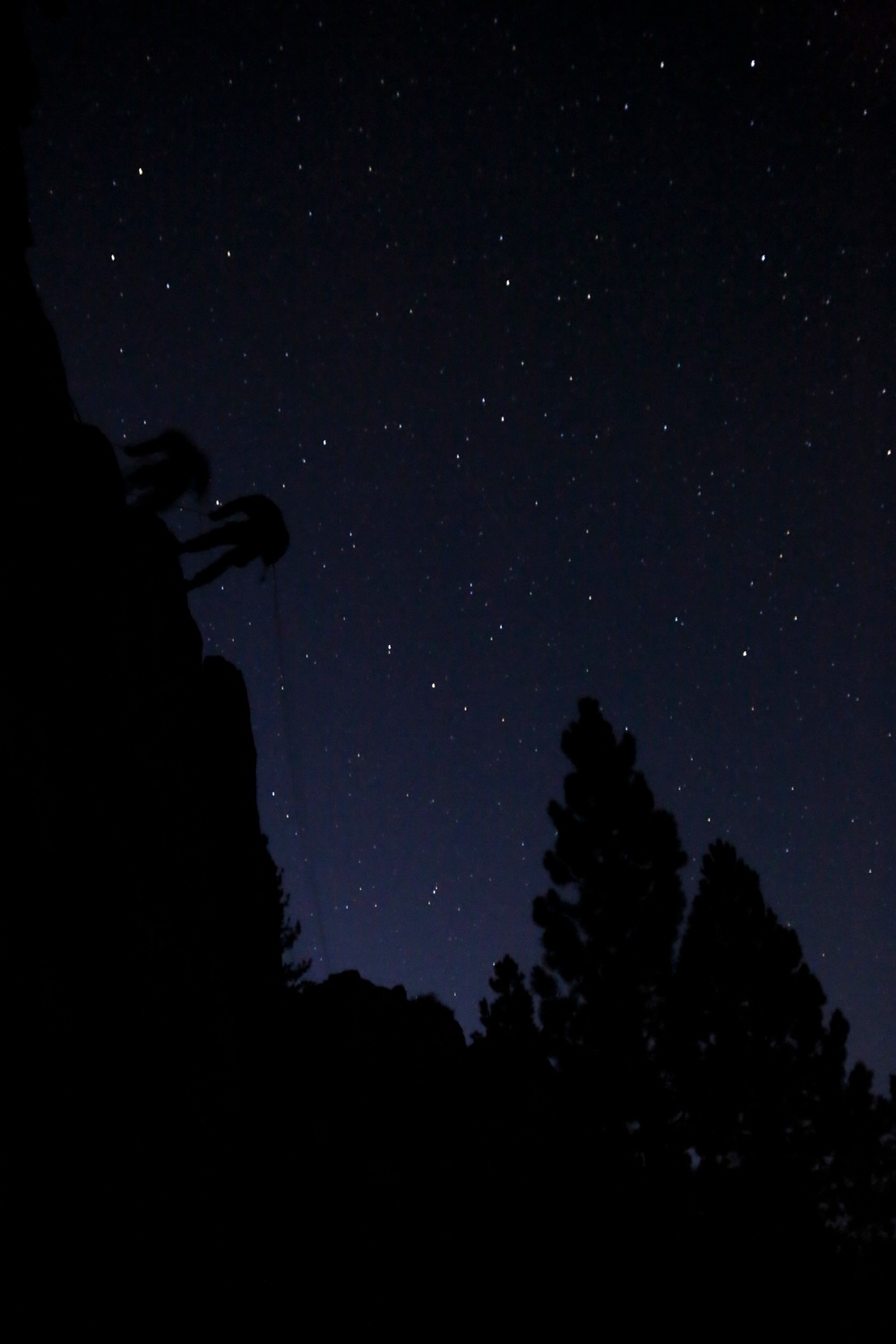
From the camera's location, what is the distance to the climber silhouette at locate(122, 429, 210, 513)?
16.0m

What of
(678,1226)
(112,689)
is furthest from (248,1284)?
(678,1226)

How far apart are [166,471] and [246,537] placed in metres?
1.91

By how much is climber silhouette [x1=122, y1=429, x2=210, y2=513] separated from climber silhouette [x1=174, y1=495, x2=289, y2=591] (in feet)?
2.83

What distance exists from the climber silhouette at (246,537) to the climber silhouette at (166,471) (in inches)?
34.0

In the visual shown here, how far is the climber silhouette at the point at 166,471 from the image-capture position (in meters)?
16.0

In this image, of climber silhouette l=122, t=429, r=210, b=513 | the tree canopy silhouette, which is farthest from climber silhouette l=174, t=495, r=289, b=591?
the tree canopy silhouette

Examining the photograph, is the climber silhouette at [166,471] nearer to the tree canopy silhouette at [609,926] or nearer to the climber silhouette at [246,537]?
the climber silhouette at [246,537]

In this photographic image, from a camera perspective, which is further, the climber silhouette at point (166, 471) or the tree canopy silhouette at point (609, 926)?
the tree canopy silhouette at point (609, 926)

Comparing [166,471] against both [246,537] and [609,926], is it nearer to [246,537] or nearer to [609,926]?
[246,537]

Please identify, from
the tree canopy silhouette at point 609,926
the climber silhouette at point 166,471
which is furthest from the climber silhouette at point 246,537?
the tree canopy silhouette at point 609,926

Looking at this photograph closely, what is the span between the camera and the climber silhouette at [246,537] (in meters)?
16.8

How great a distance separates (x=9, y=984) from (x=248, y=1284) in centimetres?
498

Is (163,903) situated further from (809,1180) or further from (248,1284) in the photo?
(809,1180)

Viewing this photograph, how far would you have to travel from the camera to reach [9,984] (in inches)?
348
